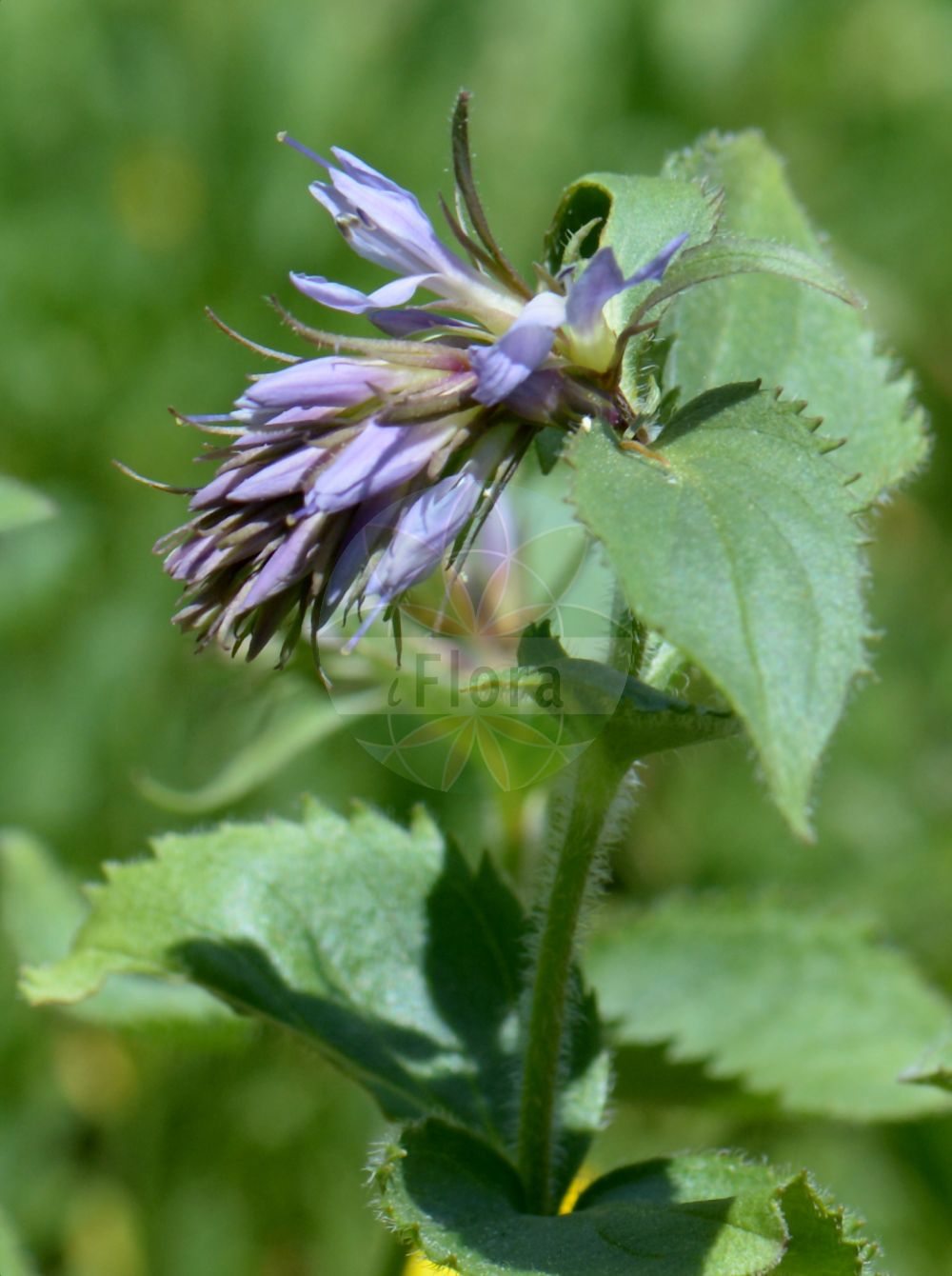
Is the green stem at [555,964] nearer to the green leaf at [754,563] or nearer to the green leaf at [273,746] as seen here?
the green leaf at [754,563]

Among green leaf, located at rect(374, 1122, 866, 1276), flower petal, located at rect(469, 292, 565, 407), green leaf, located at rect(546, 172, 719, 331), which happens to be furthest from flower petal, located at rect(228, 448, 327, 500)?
green leaf, located at rect(374, 1122, 866, 1276)

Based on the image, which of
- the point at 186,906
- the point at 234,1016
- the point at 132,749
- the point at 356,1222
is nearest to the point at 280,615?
the point at 186,906

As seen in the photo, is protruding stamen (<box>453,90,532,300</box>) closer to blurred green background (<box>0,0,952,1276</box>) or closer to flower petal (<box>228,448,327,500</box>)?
flower petal (<box>228,448,327,500</box>)

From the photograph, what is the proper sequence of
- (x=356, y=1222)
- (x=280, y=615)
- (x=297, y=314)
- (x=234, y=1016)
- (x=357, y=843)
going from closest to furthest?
(x=280, y=615)
(x=357, y=843)
(x=234, y=1016)
(x=356, y=1222)
(x=297, y=314)

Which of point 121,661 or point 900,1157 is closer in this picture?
point 900,1157

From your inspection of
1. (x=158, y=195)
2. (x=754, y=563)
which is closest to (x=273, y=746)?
(x=754, y=563)

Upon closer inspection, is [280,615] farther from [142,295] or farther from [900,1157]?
[142,295]

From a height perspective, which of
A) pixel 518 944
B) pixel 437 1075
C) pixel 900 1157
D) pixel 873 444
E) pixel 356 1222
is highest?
pixel 873 444

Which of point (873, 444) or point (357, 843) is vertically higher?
point (873, 444)

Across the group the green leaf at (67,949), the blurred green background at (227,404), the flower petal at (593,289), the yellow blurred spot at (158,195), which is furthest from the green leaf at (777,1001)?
the yellow blurred spot at (158,195)
